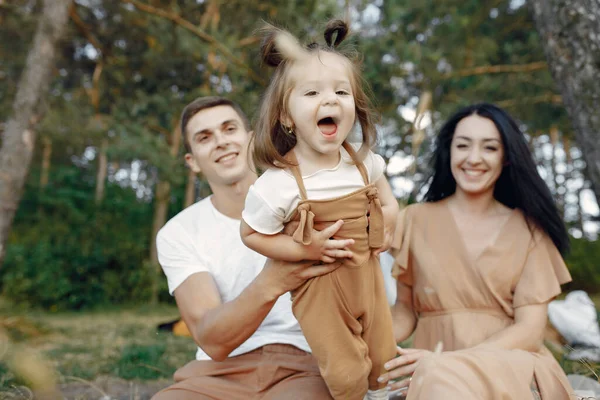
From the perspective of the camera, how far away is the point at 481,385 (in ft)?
6.27

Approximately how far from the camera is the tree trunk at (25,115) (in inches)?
277

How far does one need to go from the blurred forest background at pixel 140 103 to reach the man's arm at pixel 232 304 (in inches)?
99.5

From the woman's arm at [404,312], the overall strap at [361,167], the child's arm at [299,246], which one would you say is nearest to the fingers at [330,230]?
the child's arm at [299,246]

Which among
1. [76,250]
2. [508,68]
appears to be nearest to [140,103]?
[76,250]

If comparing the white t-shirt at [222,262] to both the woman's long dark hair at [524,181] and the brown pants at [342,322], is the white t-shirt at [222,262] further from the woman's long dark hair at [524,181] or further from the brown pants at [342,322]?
the woman's long dark hair at [524,181]

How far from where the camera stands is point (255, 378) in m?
2.39

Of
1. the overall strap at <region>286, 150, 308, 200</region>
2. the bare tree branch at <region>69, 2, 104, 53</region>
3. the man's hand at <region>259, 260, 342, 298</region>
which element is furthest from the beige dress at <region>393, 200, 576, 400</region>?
the bare tree branch at <region>69, 2, 104, 53</region>

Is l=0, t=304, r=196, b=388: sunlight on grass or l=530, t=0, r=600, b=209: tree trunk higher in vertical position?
l=530, t=0, r=600, b=209: tree trunk

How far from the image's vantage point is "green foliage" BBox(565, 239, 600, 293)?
13188mm

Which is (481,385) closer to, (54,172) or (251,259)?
(251,259)

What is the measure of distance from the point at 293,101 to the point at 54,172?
12.3m

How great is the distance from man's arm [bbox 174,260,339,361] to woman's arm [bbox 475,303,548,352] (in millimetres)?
912

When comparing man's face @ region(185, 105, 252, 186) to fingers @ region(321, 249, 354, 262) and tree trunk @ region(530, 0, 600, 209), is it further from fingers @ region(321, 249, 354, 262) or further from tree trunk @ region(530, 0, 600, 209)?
tree trunk @ region(530, 0, 600, 209)

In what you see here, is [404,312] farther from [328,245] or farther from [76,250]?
[76,250]
